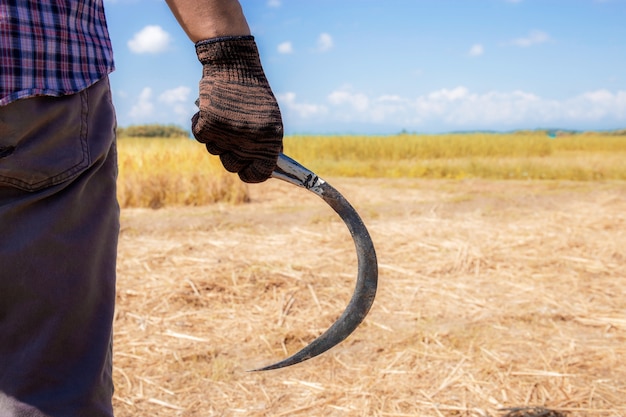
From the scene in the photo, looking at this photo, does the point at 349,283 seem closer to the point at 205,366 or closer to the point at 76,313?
the point at 205,366

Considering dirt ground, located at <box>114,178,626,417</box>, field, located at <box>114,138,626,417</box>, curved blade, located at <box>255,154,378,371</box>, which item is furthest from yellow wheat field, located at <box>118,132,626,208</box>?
curved blade, located at <box>255,154,378,371</box>

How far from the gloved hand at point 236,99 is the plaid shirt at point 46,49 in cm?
19

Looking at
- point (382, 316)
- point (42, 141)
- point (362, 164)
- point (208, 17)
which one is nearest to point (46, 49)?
point (42, 141)

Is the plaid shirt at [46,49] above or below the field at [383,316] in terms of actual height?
above

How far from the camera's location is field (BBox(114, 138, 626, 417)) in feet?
6.81

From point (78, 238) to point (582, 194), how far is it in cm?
660

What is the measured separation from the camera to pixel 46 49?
83 centimetres

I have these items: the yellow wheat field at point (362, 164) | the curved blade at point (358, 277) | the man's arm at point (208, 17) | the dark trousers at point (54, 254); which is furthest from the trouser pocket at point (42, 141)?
the yellow wheat field at point (362, 164)

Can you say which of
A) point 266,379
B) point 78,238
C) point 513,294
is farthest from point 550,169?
point 78,238

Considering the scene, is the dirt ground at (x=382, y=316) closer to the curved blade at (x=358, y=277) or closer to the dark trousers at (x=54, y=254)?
the curved blade at (x=358, y=277)

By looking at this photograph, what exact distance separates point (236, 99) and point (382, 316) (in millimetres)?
1956

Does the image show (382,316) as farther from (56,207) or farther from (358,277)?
(56,207)

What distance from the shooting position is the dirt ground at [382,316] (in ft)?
6.81

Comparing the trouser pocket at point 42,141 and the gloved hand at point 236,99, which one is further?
the gloved hand at point 236,99
